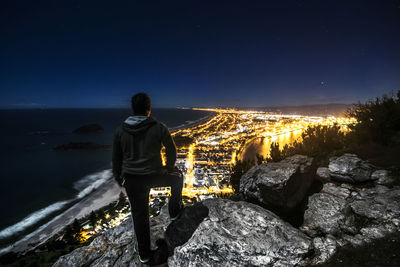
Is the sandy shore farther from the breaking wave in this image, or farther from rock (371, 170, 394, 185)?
rock (371, 170, 394, 185)

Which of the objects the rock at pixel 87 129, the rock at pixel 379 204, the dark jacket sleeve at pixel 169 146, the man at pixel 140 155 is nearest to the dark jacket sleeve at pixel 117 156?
the man at pixel 140 155

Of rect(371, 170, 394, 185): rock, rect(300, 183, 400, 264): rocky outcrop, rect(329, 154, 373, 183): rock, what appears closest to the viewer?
rect(300, 183, 400, 264): rocky outcrop

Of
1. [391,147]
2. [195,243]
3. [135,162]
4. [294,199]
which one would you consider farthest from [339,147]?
[135,162]

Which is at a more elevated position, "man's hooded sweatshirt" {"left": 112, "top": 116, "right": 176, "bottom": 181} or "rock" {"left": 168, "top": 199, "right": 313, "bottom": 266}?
"man's hooded sweatshirt" {"left": 112, "top": 116, "right": 176, "bottom": 181}

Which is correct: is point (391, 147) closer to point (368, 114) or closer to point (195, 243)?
point (368, 114)

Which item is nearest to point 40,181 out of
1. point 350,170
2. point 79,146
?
point 79,146

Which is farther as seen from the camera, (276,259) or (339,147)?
(339,147)

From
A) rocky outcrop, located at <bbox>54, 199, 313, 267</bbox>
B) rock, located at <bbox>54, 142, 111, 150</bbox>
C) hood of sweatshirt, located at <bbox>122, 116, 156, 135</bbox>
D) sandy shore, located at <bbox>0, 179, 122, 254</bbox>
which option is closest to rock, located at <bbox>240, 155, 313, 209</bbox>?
rocky outcrop, located at <bbox>54, 199, 313, 267</bbox>
